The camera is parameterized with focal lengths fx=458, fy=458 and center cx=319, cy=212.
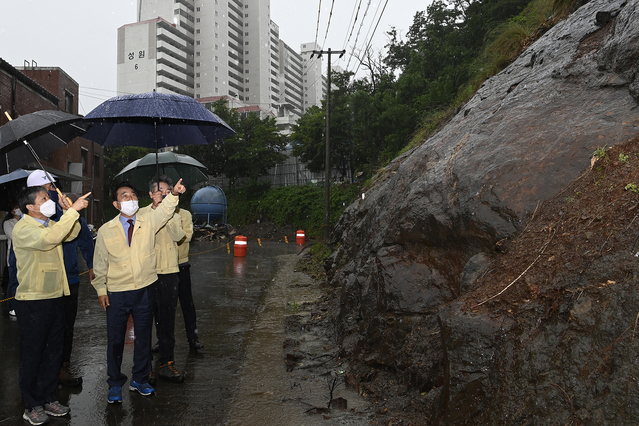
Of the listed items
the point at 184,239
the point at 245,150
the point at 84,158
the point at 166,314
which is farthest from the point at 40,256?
the point at 245,150

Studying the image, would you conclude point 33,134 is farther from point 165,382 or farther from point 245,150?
point 245,150

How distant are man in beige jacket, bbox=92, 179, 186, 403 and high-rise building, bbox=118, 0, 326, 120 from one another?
184 feet

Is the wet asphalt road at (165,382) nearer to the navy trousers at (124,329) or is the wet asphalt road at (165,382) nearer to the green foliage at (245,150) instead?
the navy trousers at (124,329)

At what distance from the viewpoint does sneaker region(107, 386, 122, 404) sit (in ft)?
12.8

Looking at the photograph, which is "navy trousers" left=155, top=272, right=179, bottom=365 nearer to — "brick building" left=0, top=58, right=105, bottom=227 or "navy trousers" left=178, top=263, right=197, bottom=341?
"navy trousers" left=178, top=263, right=197, bottom=341

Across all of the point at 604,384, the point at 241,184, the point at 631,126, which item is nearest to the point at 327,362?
the point at 604,384

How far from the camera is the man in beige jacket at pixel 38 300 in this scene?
11.8 ft

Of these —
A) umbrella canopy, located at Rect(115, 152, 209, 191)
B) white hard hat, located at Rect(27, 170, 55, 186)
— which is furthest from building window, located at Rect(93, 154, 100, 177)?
white hard hat, located at Rect(27, 170, 55, 186)

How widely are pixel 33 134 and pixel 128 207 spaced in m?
1.38

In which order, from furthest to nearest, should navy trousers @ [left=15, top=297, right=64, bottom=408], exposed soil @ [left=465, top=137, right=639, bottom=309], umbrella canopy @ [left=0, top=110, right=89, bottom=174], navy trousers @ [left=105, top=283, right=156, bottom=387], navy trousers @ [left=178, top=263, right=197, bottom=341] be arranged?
navy trousers @ [left=178, top=263, right=197, bottom=341] → umbrella canopy @ [left=0, top=110, right=89, bottom=174] → navy trousers @ [left=105, top=283, right=156, bottom=387] → navy trousers @ [left=15, top=297, right=64, bottom=408] → exposed soil @ [left=465, top=137, right=639, bottom=309]

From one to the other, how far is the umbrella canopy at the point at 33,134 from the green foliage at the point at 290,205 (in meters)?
21.0

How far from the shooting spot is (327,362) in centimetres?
481

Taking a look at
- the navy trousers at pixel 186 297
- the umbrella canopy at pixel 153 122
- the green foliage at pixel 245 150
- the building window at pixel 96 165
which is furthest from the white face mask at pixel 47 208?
the green foliage at pixel 245 150

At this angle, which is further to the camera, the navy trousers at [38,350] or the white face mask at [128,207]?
the white face mask at [128,207]
